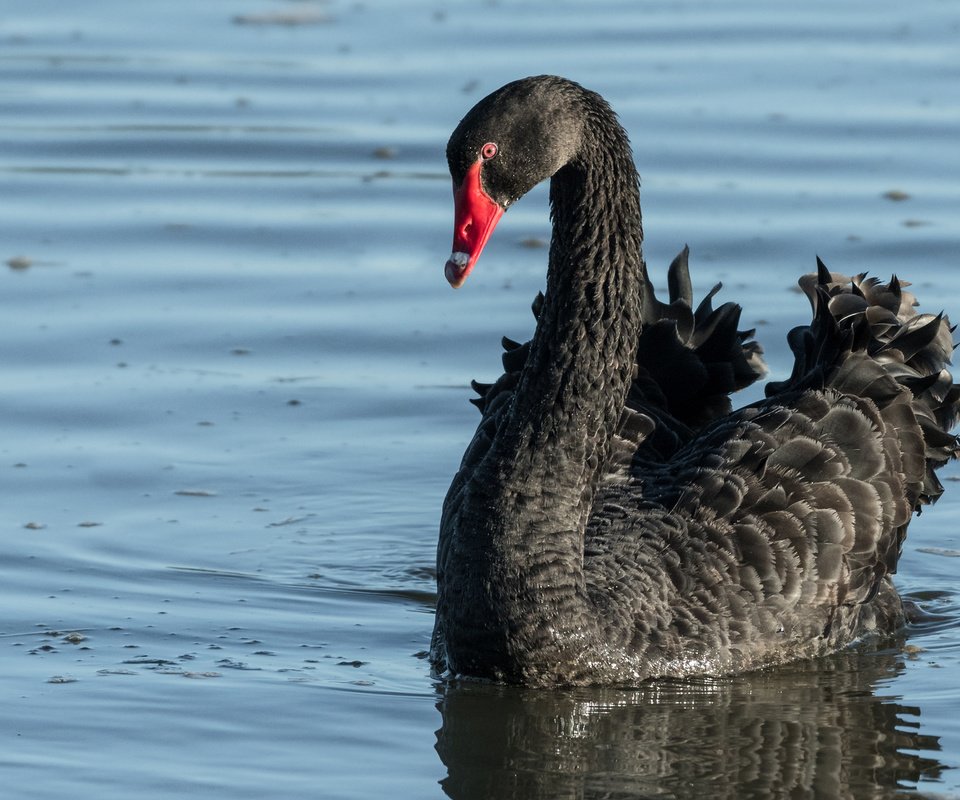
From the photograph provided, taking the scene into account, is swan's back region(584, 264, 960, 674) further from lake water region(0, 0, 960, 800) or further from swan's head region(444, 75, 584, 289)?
swan's head region(444, 75, 584, 289)

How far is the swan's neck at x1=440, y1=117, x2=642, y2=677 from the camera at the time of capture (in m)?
6.94

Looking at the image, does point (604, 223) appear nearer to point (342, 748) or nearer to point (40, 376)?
point (342, 748)

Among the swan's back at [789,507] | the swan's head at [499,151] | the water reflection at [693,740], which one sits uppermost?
the swan's head at [499,151]

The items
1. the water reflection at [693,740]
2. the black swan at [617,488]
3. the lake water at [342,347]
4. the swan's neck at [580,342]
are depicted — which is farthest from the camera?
the swan's neck at [580,342]

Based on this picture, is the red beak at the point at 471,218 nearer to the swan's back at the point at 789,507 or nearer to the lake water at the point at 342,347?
the swan's back at the point at 789,507

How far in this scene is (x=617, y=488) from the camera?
7570 mm

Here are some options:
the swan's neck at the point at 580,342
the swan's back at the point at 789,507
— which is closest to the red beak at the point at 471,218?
the swan's neck at the point at 580,342

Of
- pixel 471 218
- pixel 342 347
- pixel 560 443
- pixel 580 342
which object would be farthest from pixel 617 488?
pixel 342 347

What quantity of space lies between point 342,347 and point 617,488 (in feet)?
11.6

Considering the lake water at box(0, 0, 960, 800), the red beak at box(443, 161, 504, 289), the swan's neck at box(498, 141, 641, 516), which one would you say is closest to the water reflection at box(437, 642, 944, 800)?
the lake water at box(0, 0, 960, 800)

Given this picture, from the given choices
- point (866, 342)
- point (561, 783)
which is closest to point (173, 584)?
point (561, 783)

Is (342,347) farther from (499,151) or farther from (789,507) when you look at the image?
(499,151)

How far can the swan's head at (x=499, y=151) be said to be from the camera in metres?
6.69

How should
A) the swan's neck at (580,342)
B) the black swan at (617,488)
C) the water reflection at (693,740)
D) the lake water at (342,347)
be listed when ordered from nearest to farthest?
the water reflection at (693,740) → the lake water at (342,347) → the black swan at (617,488) → the swan's neck at (580,342)
